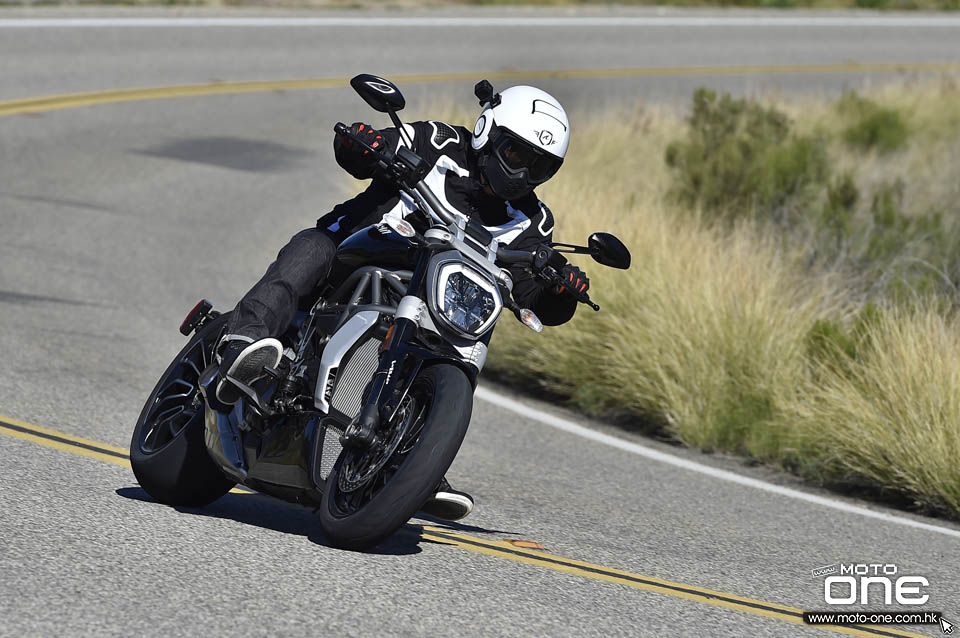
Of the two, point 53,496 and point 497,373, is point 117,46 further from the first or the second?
point 53,496

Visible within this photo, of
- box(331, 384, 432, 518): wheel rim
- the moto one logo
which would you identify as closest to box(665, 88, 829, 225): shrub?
the moto one logo

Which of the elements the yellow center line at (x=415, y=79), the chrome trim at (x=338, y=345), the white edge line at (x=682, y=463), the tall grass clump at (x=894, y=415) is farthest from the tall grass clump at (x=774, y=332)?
the yellow center line at (x=415, y=79)

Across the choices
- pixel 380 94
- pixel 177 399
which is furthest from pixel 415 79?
pixel 380 94

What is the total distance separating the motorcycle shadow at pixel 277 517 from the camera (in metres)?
5.24

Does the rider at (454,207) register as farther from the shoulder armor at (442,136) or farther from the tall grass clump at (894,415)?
the tall grass clump at (894,415)

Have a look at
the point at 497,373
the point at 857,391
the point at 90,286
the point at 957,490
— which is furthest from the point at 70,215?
the point at 957,490

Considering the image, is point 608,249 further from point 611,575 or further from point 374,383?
point 611,575

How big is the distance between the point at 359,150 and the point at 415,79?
1748cm

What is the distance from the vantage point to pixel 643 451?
8.45 meters

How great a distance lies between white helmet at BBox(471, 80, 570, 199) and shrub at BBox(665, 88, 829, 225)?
8.44 m

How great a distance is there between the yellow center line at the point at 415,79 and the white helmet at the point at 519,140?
Answer: 12.4m

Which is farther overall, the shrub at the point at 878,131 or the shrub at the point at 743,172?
the shrub at the point at 878,131

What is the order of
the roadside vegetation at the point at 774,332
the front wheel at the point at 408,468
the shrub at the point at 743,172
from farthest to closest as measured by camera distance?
the shrub at the point at 743,172, the roadside vegetation at the point at 774,332, the front wheel at the point at 408,468

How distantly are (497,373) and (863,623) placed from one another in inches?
209
